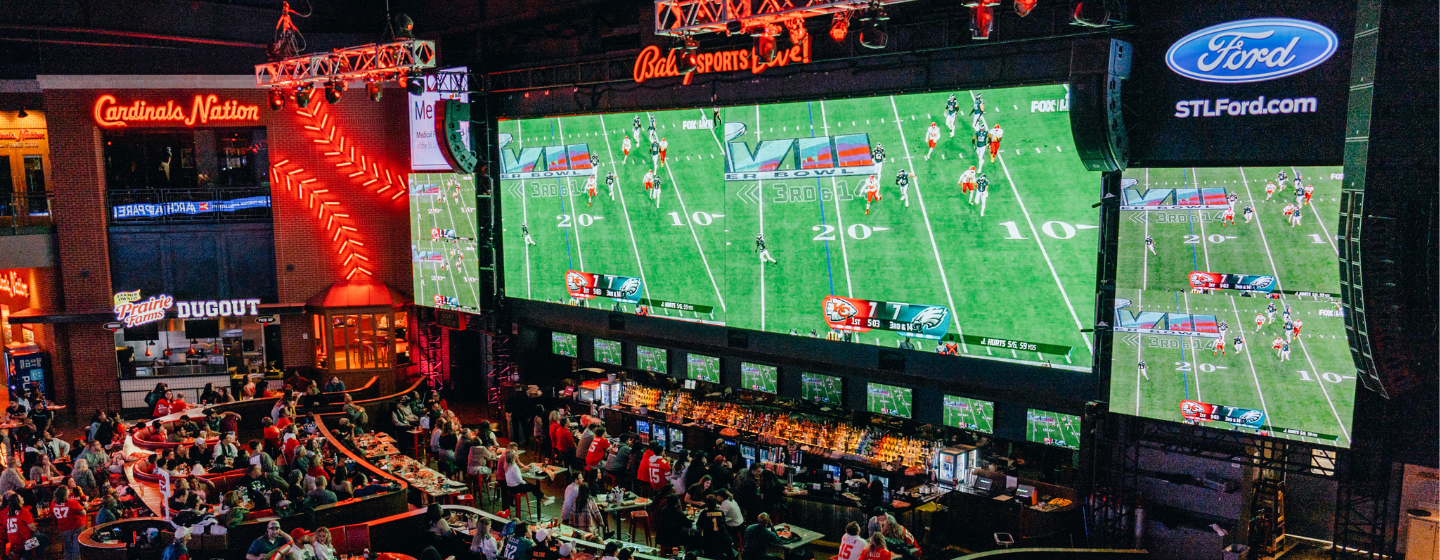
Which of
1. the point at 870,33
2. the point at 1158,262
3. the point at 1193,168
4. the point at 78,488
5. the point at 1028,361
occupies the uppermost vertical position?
the point at 870,33

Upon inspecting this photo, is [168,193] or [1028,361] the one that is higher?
[168,193]

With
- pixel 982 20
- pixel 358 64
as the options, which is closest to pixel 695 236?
pixel 358 64

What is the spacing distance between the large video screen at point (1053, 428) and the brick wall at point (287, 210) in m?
16.5

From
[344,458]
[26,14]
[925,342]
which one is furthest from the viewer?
[26,14]

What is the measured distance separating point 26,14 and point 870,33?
62.4 ft

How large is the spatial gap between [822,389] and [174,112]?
17159 millimetres

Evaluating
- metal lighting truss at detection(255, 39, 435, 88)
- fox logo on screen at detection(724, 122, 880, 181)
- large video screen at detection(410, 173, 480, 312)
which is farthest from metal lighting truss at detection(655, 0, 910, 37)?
large video screen at detection(410, 173, 480, 312)

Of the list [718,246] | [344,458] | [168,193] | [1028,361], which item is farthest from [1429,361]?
[168,193]

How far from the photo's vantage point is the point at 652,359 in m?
18.6

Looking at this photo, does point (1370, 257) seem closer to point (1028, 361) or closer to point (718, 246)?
point (1028, 361)

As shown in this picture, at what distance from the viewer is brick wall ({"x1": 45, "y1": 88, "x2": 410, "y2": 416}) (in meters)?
22.6

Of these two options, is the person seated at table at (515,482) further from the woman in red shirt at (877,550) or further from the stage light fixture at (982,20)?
the stage light fixture at (982,20)

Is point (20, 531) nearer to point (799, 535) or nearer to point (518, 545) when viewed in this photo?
point (518, 545)

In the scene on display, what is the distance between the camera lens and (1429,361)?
987cm
